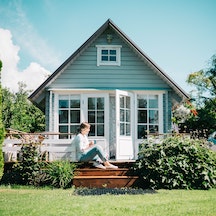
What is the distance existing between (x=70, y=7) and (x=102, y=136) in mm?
4450

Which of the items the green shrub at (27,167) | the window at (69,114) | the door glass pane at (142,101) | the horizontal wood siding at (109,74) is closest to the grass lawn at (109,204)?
the green shrub at (27,167)

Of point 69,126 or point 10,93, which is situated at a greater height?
point 10,93

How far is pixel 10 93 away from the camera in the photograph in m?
25.8

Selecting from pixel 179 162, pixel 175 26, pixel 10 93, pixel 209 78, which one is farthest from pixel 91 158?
pixel 209 78

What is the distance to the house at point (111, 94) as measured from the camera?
451 inches

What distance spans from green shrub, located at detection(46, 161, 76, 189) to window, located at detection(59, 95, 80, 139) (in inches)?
122

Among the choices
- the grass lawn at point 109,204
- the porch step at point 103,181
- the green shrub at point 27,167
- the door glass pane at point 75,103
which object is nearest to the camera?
the grass lawn at point 109,204

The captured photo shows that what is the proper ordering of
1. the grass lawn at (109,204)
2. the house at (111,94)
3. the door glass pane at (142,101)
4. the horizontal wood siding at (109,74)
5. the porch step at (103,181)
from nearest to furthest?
the grass lawn at (109,204), the porch step at (103,181), the house at (111,94), the horizontal wood siding at (109,74), the door glass pane at (142,101)

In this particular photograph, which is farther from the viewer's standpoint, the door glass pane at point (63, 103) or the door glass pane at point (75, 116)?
the door glass pane at point (63, 103)

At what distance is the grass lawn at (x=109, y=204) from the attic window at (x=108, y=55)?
5.98m

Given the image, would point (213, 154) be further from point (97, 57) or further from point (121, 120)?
point (97, 57)

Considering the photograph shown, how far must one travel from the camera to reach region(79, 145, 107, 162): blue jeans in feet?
27.8

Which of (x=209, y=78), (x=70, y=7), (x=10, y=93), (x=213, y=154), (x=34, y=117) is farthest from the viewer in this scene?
(x=209, y=78)

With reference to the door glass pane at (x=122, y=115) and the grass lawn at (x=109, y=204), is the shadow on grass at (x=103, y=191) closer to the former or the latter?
the grass lawn at (x=109, y=204)
